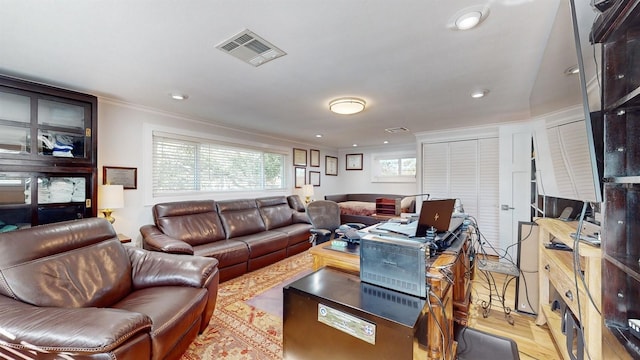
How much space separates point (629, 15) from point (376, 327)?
150cm

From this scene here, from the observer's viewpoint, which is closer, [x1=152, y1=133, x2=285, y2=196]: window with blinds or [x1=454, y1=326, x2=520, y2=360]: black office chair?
[x1=454, y1=326, x2=520, y2=360]: black office chair

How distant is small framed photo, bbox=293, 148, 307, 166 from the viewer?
5574 millimetres

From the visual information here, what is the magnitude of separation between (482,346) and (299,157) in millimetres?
4656

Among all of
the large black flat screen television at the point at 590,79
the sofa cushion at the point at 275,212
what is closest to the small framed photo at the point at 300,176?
the sofa cushion at the point at 275,212

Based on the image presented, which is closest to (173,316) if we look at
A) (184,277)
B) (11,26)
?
(184,277)

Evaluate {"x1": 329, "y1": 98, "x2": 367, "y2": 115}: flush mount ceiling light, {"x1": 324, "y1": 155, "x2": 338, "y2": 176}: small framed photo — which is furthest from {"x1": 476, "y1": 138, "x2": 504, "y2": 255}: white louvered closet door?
{"x1": 324, "y1": 155, "x2": 338, "y2": 176}: small framed photo

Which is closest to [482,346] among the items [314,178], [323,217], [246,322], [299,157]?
[246,322]

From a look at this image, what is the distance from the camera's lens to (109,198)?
261cm

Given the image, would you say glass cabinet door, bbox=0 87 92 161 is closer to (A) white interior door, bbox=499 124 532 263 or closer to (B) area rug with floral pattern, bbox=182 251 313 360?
(B) area rug with floral pattern, bbox=182 251 313 360

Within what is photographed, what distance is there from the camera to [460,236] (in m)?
1.91

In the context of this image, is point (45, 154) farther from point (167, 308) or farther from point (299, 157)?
point (299, 157)

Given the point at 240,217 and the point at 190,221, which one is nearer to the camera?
the point at 190,221

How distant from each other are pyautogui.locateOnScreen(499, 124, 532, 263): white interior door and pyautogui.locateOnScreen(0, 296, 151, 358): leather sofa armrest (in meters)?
4.63

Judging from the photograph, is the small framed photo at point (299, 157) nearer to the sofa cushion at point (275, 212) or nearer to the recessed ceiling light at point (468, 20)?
the sofa cushion at point (275, 212)
